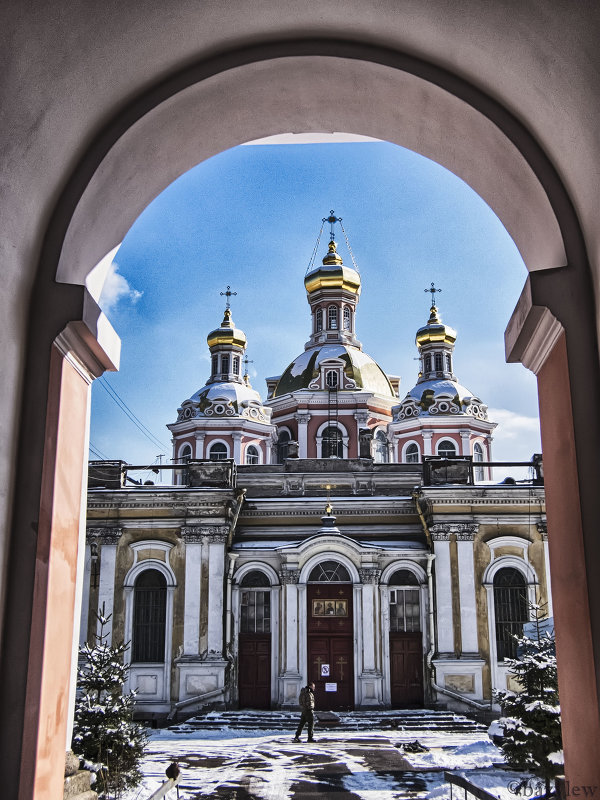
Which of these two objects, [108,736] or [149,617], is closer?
[108,736]

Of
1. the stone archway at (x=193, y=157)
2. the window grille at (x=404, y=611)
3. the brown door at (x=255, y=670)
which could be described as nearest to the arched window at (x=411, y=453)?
the window grille at (x=404, y=611)

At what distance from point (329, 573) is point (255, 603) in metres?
2.20

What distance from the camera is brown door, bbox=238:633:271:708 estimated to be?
2166cm

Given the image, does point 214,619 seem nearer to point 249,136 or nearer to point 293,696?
point 293,696

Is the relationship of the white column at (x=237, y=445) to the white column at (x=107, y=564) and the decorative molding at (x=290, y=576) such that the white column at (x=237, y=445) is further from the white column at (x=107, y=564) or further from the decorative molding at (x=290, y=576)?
the decorative molding at (x=290, y=576)

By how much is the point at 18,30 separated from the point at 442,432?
3599cm

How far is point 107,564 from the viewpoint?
22266 mm

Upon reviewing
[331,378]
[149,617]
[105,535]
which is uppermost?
[331,378]

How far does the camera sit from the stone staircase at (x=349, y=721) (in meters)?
18.4

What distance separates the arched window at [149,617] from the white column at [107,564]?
0.67 metres

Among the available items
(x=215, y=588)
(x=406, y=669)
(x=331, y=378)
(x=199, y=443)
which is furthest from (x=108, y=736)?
(x=199, y=443)

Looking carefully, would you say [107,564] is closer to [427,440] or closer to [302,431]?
[302,431]

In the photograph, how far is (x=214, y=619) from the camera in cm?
2169

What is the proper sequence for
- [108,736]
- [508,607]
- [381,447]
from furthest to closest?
[381,447] → [508,607] → [108,736]
